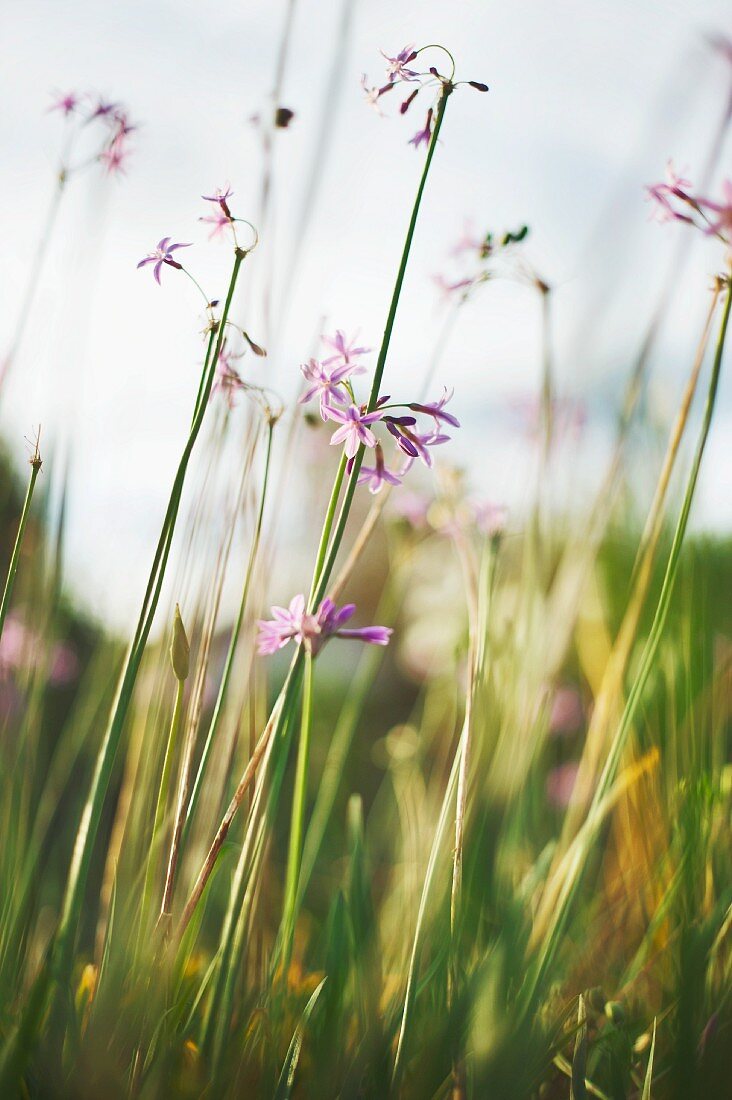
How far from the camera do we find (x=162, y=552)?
43 cm

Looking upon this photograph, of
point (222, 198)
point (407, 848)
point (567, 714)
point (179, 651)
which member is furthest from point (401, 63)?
point (567, 714)

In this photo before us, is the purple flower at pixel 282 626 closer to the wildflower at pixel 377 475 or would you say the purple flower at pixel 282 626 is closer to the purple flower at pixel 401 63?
the wildflower at pixel 377 475

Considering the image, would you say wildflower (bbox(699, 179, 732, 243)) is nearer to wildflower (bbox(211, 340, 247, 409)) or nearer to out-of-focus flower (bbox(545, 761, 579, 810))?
wildflower (bbox(211, 340, 247, 409))

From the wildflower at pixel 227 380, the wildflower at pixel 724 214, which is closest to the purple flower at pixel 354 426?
the wildflower at pixel 227 380

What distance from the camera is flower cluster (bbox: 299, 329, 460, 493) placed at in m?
0.43

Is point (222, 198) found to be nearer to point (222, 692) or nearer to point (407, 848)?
point (222, 692)

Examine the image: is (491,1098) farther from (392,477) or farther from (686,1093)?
(392,477)

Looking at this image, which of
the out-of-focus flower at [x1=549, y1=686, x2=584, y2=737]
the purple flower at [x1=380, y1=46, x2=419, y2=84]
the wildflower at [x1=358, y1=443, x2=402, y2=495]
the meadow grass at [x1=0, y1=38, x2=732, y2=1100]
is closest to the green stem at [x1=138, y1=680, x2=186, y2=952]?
the meadow grass at [x1=0, y1=38, x2=732, y2=1100]

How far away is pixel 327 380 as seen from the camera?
451 mm

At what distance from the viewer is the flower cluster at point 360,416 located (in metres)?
0.43

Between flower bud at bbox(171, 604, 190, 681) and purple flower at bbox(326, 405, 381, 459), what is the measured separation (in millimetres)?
129

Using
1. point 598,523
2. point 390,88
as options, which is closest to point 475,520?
point 598,523

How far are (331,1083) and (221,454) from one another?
1.25 ft

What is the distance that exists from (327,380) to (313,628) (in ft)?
0.45
